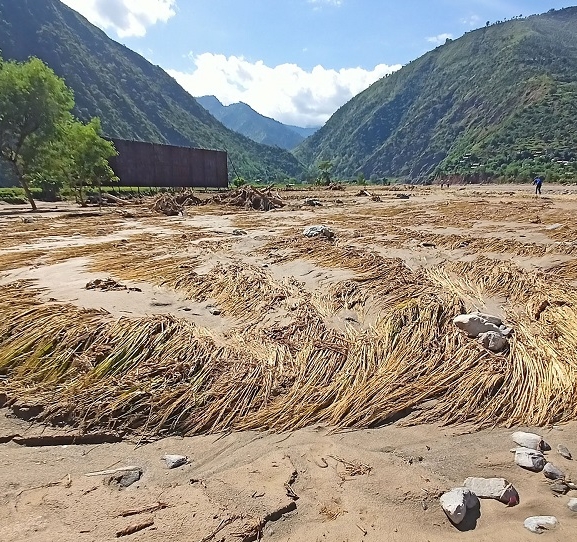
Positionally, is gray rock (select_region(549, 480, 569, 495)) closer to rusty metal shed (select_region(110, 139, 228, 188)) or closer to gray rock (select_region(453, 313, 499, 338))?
gray rock (select_region(453, 313, 499, 338))

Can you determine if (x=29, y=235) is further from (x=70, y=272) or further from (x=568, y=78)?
(x=568, y=78)

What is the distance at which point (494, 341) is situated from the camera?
3.71 meters

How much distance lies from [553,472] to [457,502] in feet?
2.25

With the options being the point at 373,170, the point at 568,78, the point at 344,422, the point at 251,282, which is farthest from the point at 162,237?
the point at 373,170

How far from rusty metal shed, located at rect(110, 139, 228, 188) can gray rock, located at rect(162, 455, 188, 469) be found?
35.5 m

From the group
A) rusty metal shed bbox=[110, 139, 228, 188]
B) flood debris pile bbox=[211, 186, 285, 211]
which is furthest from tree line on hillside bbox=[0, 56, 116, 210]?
rusty metal shed bbox=[110, 139, 228, 188]

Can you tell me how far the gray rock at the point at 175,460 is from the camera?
247cm

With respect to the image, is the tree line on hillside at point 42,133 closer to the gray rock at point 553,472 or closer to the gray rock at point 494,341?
the gray rock at point 494,341

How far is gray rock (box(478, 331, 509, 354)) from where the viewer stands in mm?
3683

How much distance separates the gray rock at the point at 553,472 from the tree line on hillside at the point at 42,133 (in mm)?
22203

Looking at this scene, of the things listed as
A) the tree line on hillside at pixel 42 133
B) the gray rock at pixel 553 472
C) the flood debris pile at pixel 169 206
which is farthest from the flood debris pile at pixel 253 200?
the gray rock at pixel 553 472

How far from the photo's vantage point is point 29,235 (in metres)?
9.84

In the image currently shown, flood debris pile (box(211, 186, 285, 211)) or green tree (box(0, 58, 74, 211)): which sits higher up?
green tree (box(0, 58, 74, 211))

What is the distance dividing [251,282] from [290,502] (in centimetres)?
338
